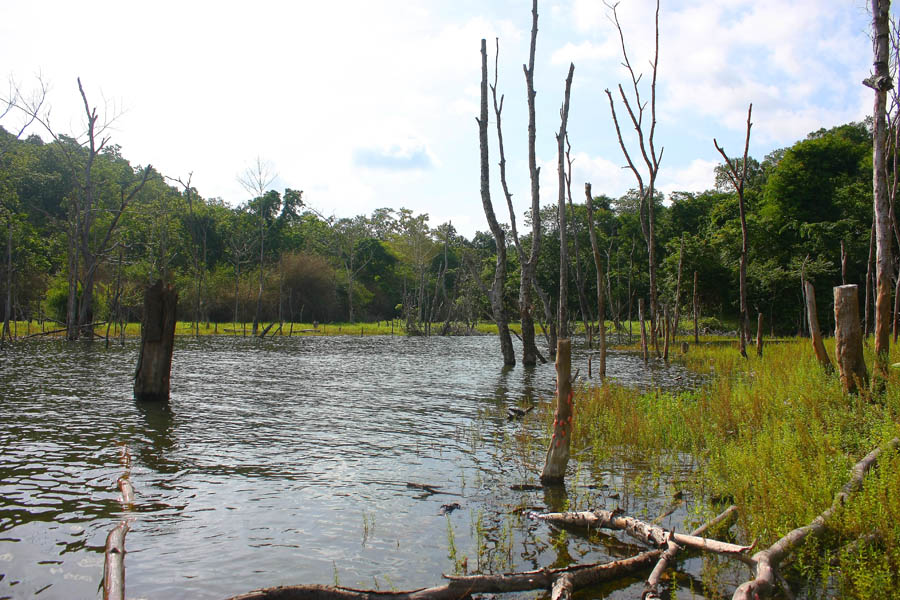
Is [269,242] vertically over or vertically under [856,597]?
over

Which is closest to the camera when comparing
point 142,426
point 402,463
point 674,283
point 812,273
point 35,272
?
point 402,463

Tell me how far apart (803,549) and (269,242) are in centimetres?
6821

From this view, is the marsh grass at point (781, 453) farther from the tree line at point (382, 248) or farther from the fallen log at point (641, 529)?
the tree line at point (382, 248)

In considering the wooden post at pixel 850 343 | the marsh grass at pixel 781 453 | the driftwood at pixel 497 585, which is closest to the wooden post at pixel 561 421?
the marsh grass at pixel 781 453

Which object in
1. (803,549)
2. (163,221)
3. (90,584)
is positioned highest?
(163,221)

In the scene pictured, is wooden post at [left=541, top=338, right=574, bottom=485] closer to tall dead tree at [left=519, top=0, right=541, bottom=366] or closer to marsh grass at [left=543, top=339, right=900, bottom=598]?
marsh grass at [left=543, top=339, right=900, bottom=598]

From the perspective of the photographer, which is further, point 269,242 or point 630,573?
point 269,242

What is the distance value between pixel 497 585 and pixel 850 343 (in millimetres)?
7481

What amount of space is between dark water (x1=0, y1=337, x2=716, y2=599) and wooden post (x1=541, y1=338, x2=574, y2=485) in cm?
29

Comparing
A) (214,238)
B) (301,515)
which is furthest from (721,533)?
(214,238)

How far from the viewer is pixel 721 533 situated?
5281 millimetres

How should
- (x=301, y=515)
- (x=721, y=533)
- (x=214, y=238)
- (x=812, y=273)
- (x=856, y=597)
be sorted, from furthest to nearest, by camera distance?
(x=214, y=238)
(x=812, y=273)
(x=301, y=515)
(x=721, y=533)
(x=856, y=597)

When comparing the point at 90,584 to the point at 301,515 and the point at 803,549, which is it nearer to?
the point at 301,515

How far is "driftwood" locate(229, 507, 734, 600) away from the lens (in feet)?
12.6
